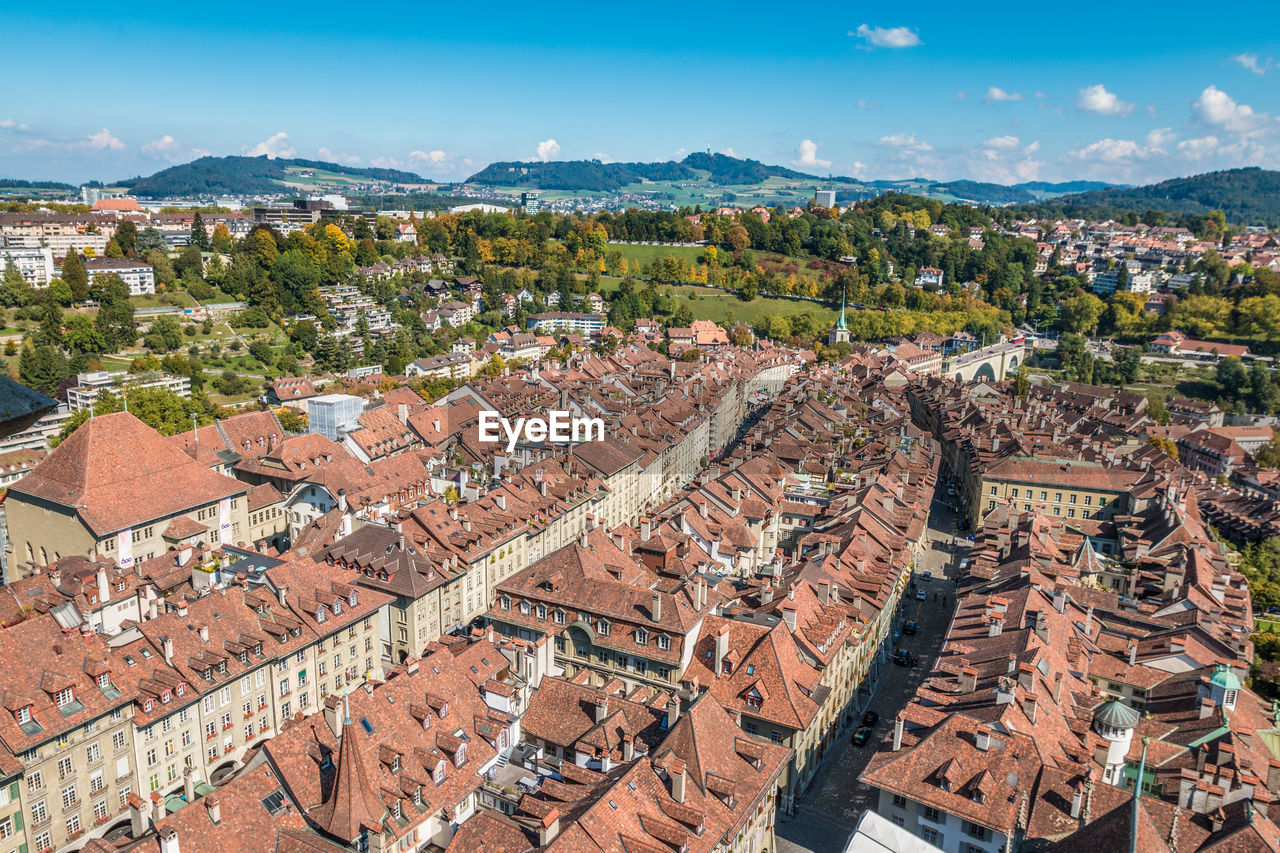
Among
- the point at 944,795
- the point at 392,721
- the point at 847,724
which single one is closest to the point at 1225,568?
the point at 847,724

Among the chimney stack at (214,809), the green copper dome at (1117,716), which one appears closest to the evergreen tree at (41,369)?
the chimney stack at (214,809)

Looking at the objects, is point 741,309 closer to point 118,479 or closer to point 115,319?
point 115,319

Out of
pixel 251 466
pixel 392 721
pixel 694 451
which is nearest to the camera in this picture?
pixel 392 721

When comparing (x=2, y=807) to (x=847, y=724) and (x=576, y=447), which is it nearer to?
(x=847, y=724)

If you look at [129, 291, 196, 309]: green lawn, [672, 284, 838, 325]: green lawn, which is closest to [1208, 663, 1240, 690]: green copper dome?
[672, 284, 838, 325]: green lawn

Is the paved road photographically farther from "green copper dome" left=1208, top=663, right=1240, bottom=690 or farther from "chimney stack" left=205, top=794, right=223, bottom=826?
"chimney stack" left=205, top=794, right=223, bottom=826

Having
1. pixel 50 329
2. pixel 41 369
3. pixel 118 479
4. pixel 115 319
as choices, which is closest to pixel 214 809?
pixel 118 479
